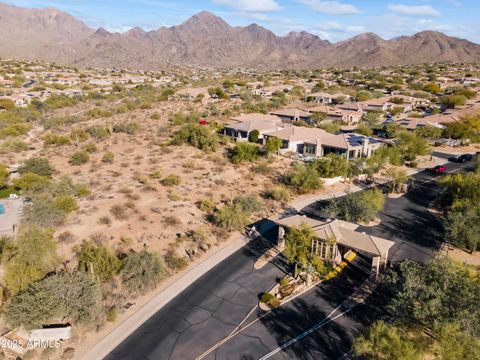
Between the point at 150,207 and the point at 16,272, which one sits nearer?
the point at 16,272

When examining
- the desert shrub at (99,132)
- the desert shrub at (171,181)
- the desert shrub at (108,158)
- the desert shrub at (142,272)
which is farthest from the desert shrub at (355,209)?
the desert shrub at (99,132)

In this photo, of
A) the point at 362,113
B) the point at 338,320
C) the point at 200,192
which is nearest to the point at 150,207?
the point at 200,192

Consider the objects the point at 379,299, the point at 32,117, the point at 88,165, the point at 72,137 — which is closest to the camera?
the point at 379,299

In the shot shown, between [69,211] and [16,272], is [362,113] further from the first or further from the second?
[16,272]

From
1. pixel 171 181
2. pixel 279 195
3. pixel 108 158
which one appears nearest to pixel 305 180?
pixel 279 195

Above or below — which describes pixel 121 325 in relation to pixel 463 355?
below

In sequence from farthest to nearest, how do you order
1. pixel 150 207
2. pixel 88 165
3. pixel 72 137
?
pixel 72 137 < pixel 88 165 < pixel 150 207

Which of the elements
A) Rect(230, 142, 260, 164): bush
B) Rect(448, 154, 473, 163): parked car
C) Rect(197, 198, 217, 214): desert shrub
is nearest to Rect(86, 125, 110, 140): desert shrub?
Rect(230, 142, 260, 164): bush
